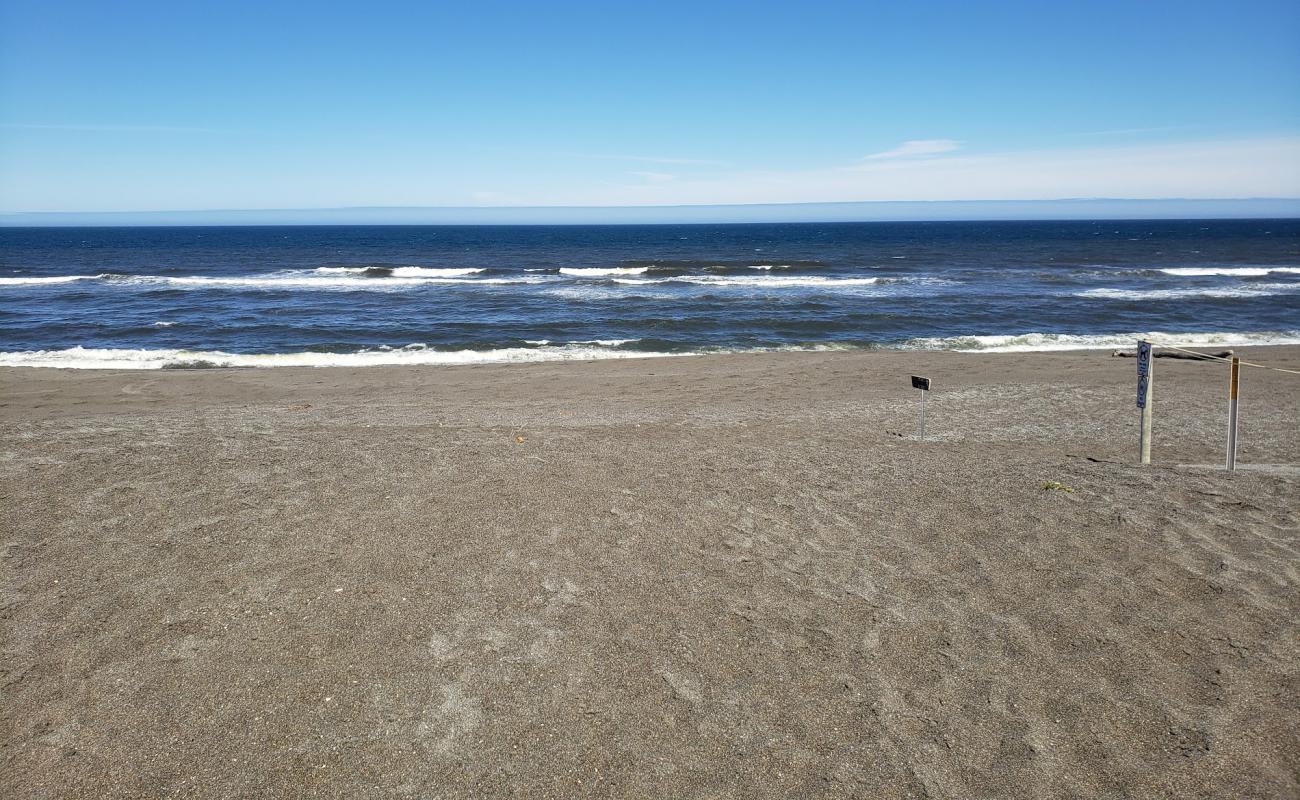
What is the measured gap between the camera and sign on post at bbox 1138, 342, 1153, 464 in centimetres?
812

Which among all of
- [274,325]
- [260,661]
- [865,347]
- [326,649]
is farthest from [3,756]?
[274,325]

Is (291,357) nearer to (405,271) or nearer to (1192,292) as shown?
(405,271)

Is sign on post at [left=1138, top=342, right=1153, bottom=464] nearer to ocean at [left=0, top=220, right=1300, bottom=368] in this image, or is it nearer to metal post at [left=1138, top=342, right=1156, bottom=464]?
metal post at [left=1138, top=342, right=1156, bottom=464]

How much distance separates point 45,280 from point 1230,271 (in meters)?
58.5

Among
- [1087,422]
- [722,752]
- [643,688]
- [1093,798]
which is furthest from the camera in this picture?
[1087,422]

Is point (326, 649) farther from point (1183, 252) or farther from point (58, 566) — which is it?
point (1183, 252)

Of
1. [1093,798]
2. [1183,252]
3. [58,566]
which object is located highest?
[1183,252]

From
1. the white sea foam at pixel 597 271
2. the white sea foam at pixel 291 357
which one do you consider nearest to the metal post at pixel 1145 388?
the white sea foam at pixel 291 357

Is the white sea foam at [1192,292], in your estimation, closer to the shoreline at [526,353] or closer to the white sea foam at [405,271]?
the shoreline at [526,353]

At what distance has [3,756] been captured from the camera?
12.3 ft

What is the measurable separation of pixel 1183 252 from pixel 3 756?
67.1 m

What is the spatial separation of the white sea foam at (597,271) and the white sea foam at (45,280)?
23321 mm

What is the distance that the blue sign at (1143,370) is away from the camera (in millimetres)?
8094

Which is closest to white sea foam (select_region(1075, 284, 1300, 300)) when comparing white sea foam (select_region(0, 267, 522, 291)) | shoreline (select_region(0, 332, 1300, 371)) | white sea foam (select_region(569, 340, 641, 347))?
shoreline (select_region(0, 332, 1300, 371))
